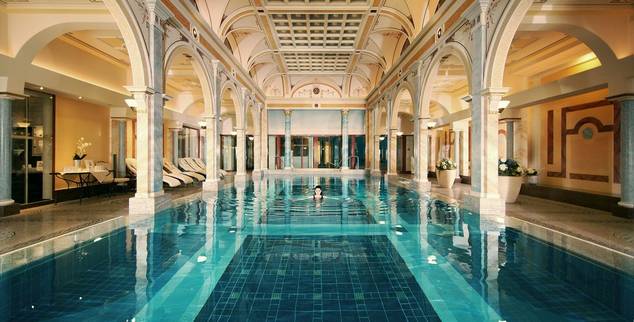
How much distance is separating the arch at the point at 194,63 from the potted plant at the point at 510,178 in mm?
8810

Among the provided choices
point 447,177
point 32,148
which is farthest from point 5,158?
point 447,177

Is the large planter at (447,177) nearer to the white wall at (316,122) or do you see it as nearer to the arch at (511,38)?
the arch at (511,38)

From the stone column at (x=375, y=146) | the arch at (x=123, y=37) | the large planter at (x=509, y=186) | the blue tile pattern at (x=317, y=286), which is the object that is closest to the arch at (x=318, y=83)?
the stone column at (x=375, y=146)

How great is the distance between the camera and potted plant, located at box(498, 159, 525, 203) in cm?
912

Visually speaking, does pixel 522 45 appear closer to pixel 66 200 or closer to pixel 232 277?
pixel 232 277

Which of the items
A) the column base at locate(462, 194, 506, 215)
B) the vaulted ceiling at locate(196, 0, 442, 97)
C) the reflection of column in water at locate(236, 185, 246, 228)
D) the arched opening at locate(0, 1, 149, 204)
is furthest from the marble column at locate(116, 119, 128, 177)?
the column base at locate(462, 194, 506, 215)

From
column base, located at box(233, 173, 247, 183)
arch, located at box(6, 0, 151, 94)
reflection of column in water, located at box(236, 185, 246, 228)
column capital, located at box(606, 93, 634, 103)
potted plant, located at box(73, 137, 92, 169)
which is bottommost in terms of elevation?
reflection of column in water, located at box(236, 185, 246, 228)

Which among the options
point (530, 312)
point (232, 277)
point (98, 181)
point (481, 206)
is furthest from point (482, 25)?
point (98, 181)

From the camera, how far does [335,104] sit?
85.6 ft

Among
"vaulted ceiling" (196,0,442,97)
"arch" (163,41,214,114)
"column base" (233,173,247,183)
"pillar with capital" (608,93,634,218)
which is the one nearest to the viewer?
"pillar with capital" (608,93,634,218)

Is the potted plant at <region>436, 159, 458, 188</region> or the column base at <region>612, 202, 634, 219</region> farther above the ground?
the potted plant at <region>436, 159, 458, 188</region>

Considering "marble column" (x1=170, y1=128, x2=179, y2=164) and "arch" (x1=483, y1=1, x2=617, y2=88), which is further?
"marble column" (x1=170, y1=128, x2=179, y2=164)

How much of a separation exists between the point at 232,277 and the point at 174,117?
1729 centimetres

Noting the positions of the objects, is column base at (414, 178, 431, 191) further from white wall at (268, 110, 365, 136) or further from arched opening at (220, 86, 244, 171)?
arched opening at (220, 86, 244, 171)
